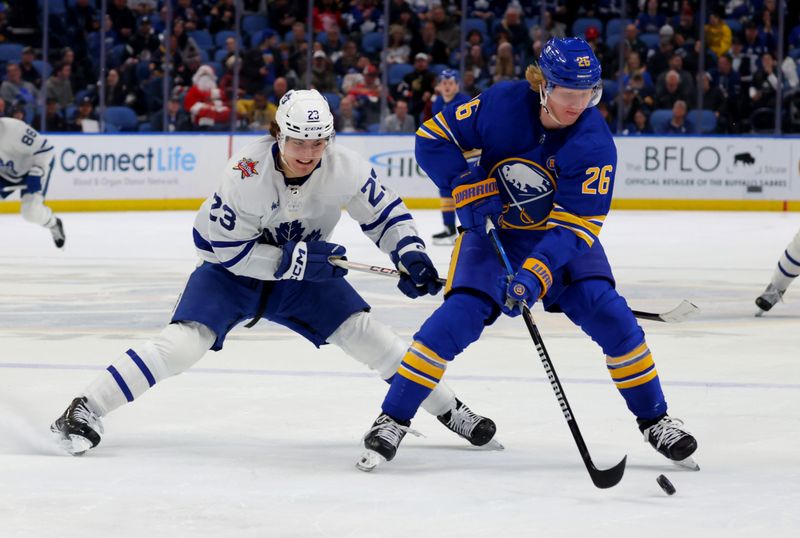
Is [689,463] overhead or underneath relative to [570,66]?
underneath

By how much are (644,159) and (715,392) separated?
8648 mm

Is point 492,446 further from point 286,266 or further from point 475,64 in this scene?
point 475,64

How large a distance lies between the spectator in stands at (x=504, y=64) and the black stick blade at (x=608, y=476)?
33.1 ft

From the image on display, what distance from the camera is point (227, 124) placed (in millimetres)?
12562

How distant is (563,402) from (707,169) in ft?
32.5

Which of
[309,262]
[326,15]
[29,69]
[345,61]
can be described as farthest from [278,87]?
[309,262]

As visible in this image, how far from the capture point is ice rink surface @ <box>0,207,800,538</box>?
293cm

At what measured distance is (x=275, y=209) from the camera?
3539 mm

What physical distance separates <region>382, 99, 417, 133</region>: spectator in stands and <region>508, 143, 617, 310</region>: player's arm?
371 inches

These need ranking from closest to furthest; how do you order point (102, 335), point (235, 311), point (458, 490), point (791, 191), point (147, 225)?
point (458, 490)
point (235, 311)
point (102, 335)
point (147, 225)
point (791, 191)

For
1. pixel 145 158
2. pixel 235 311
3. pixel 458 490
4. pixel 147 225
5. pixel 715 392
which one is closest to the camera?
pixel 458 490

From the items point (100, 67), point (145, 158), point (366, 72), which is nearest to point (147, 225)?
point (145, 158)

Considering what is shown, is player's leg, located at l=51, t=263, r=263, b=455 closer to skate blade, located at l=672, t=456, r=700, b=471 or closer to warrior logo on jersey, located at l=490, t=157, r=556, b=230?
warrior logo on jersey, located at l=490, t=157, r=556, b=230

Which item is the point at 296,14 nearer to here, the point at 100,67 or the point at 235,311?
the point at 100,67
